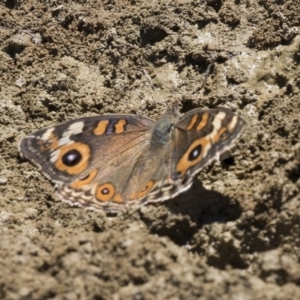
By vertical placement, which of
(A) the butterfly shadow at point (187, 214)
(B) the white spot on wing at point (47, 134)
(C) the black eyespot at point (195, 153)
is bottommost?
(A) the butterfly shadow at point (187, 214)

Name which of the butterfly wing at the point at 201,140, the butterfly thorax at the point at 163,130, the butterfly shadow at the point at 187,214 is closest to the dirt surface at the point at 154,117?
the butterfly shadow at the point at 187,214

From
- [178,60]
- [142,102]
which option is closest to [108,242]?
[142,102]

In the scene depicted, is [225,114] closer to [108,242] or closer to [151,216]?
[151,216]

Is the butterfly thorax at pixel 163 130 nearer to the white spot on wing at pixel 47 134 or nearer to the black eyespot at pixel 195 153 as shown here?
the black eyespot at pixel 195 153

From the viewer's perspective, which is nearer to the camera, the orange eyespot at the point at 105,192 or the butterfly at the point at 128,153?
the butterfly at the point at 128,153

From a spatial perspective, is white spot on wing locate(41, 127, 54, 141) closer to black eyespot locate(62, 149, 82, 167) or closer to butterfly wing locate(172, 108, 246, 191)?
black eyespot locate(62, 149, 82, 167)

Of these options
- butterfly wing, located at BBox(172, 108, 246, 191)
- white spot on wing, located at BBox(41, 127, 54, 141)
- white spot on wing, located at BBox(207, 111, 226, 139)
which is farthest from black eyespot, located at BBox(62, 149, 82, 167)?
white spot on wing, located at BBox(207, 111, 226, 139)

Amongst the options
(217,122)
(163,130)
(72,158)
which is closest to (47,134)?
(72,158)
